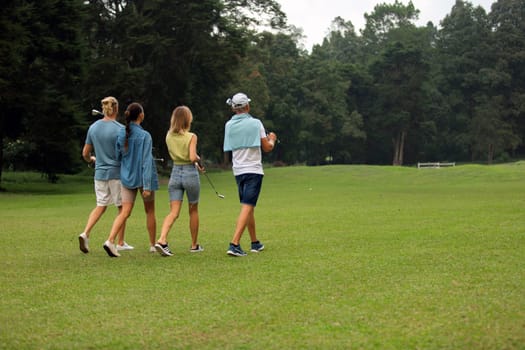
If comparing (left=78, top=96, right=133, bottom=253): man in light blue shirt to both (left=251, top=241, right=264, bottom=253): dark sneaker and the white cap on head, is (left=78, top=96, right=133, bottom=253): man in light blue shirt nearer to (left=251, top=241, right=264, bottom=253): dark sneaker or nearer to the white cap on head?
the white cap on head

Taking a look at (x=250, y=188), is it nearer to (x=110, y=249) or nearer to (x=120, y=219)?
(x=120, y=219)

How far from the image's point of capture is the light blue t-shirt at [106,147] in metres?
10.6

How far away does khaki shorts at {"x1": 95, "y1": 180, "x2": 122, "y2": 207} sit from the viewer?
420 inches

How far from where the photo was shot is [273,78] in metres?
88.7

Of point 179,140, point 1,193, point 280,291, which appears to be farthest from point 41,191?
point 280,291

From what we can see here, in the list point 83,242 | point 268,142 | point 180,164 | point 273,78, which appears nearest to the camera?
point 268,142

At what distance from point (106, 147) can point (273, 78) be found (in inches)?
3108

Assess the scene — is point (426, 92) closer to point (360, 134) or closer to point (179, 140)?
point (360, 134)

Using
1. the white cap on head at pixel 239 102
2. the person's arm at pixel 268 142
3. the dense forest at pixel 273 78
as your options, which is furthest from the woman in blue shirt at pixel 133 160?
the dense forest at pixel 273 78

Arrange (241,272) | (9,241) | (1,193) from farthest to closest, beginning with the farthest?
(1,193), (9,241), (241,272)

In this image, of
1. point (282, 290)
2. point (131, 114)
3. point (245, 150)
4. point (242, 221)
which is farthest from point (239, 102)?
point (282, 290)

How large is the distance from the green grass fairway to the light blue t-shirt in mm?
1209

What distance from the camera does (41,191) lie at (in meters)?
36.7

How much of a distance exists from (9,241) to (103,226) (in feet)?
11.1
